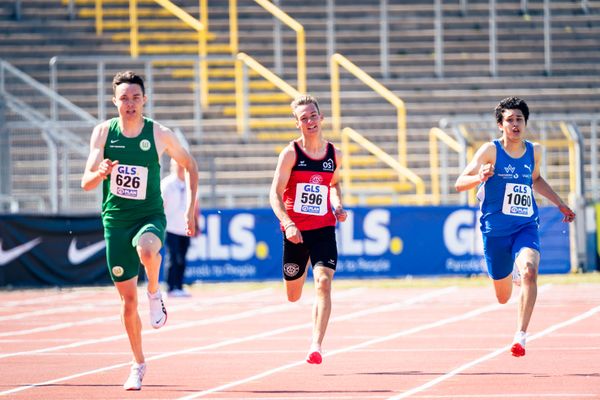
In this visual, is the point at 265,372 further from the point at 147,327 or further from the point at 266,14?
the point at 266,14

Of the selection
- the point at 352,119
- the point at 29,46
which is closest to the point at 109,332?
the point at 352,119

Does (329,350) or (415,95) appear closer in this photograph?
(329,350)

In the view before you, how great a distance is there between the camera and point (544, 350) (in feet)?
36.9

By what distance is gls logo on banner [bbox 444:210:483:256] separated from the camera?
75.3 ft

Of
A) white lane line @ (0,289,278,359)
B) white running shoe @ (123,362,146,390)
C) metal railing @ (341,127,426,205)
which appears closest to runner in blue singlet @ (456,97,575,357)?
white running shoe @ (123,362,146,390)

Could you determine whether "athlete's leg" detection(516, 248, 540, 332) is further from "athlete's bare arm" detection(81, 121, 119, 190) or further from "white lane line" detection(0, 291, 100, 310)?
"white lane line" detection(0, 291, 100, 310)

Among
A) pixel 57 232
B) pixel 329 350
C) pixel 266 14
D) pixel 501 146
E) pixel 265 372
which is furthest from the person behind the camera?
pixel 266 14

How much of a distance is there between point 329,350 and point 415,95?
20.5m

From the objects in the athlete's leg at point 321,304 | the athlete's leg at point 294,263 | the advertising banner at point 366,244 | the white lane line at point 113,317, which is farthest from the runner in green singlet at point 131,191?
the advertising banner at point 366,244

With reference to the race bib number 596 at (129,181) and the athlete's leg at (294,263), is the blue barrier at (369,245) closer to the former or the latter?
the athlete's leg at (294,263)

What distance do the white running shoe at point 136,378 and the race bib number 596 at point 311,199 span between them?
A: 2.11 metres

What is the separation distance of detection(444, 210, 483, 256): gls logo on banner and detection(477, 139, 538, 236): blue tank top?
39.3ft

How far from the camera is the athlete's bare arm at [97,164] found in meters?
8.99

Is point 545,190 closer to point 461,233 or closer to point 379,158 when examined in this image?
point 461,233
